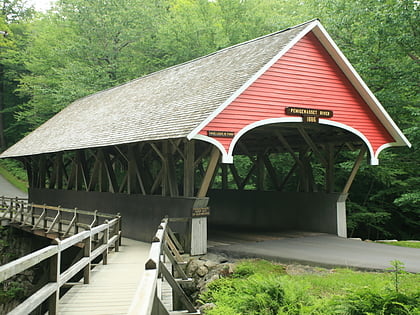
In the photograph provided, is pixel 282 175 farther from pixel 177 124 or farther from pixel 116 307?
pixel 116 307

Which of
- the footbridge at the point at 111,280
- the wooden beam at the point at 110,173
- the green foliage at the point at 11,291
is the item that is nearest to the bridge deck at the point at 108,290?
the footbridge at the point at 111,280

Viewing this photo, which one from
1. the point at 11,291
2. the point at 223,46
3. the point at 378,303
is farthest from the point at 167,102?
the point at 223,46

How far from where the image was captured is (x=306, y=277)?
802 centimetres

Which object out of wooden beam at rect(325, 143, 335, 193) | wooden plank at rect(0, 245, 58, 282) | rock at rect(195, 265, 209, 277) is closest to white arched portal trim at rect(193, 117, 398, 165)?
wooden beam at rect(325, 143, 335, 193)

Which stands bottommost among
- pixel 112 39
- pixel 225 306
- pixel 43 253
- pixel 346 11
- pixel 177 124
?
pixel 225 306

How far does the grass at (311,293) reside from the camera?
16.9 ft

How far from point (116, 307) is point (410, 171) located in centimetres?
1495

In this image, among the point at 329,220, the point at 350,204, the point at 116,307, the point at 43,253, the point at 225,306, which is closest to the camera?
the point at 43,253

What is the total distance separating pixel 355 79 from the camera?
12.4 m

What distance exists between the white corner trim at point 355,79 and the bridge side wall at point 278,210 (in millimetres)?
2432

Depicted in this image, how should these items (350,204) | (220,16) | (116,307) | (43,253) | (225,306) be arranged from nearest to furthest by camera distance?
(43,253) → (116,307) → (225,306) → (350,204) → (220,16)

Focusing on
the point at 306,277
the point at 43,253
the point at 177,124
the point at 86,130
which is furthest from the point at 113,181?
the point at 43,253

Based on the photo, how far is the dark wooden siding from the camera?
10758 mm

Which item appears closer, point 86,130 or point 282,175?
point 86,130
